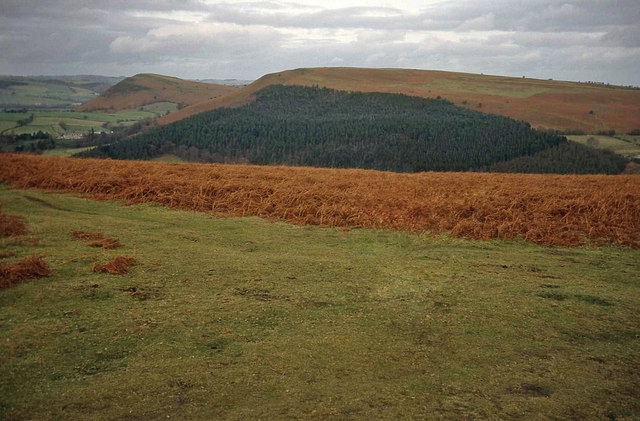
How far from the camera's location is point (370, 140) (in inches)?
2879

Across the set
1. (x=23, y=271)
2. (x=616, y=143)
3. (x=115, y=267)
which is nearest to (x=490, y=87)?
(x=616, y=143)

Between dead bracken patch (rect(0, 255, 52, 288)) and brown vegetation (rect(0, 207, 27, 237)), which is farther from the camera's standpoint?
brown vegetation (rect(0, 207, 27, 237))

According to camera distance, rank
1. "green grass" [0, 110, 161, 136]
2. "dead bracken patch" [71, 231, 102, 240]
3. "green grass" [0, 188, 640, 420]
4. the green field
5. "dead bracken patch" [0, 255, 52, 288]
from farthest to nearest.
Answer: "green grass" [0, 110, 161, 136] < the green field < "dead bracken patch" [71, 231, 102, 240] < "dead bracken patch" [0, 255, 52, 288] < "green grass" [0, 188, 640, 420]

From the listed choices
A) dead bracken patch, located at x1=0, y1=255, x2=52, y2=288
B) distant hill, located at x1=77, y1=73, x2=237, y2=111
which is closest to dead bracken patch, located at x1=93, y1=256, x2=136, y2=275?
dead bracken patch, located at x1=0, y1=255, x2=52, y2=288

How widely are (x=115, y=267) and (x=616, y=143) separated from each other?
206 feet

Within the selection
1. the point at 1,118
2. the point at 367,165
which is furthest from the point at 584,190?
the point at 1,118

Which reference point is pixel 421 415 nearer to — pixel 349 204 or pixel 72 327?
pixel 72 327

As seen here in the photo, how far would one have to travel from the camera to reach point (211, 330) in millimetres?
4465

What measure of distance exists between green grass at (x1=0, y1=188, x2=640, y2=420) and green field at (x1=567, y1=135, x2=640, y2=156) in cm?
4915

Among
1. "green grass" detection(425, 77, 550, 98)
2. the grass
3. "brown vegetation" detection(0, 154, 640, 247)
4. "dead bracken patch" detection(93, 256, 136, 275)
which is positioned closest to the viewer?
"dead bracken patch" detection(93, 256, 136, 275)

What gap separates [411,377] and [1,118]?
364 feet

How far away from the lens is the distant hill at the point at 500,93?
73.8m

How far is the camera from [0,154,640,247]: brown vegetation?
28.9ft

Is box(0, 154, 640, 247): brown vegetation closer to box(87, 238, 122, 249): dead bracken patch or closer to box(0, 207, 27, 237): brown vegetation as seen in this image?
box(0, 207, 27, 237): brown vegetation
